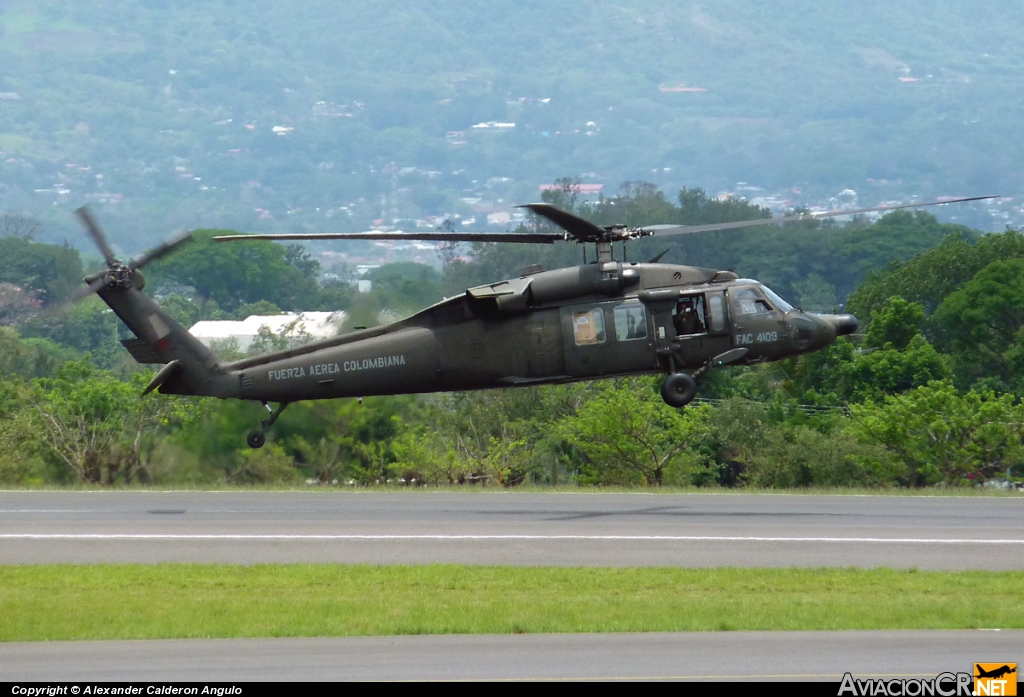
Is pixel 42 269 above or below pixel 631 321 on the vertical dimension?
below

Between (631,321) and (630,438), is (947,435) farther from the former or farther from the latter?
(631,321)

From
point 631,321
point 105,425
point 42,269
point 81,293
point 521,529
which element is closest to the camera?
point 521,529

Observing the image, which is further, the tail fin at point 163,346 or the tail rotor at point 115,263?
the tail fin at point 163,346

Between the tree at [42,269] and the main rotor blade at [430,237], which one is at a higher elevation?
the main rotor blade at [430,237]

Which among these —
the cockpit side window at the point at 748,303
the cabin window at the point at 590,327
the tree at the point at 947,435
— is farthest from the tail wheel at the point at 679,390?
the tree at the point at 947,435

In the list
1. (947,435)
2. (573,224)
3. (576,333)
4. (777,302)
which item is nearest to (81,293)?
(576,333)

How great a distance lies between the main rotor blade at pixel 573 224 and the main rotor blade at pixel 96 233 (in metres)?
8.92

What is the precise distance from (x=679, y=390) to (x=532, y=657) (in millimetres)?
10697

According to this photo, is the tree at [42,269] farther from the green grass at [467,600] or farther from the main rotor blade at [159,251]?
the green grass at [467,600]

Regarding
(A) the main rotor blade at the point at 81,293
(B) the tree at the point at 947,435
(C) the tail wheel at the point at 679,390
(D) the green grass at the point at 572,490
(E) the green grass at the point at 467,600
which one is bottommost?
(B) the tree at the point at 947,435

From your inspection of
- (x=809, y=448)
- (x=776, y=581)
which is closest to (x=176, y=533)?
(x=776, y=581)

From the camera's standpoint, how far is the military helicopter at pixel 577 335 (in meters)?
23.8

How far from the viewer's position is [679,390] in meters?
23.5

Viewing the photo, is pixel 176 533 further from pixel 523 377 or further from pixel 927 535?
pixel 927 535
